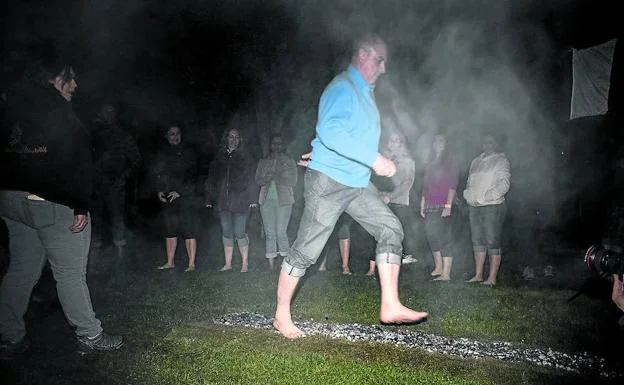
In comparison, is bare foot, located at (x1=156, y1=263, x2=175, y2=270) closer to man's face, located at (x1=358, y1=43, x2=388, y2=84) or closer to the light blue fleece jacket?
the light blue fleece jacket

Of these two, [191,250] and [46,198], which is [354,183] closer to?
[46,198]

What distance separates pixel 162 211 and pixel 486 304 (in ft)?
15.7

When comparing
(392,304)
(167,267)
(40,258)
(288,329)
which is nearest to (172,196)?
(167,267)

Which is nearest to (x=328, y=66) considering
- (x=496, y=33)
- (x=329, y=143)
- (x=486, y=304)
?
(x=496, y=33)

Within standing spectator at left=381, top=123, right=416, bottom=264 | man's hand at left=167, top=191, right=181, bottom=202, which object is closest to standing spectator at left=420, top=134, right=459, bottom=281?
standing spectator at left=381, top=123, right=416, bottom=264

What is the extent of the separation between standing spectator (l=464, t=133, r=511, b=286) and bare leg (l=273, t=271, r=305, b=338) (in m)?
3.76

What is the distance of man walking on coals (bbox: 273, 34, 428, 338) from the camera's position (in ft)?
11.6

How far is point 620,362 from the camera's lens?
3.78 meters

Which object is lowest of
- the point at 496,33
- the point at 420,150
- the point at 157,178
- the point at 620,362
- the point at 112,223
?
the point at 620,362

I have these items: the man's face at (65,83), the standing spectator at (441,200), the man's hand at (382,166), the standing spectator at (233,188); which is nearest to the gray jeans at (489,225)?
the standing spectator at (441,200)

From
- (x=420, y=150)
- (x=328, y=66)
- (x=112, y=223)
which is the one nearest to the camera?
(x=112, y=223)

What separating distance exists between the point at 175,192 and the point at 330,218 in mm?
4492

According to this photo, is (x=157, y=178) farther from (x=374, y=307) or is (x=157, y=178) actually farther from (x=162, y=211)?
(x=374, y=307)

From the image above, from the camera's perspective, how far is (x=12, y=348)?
12.1 feet
